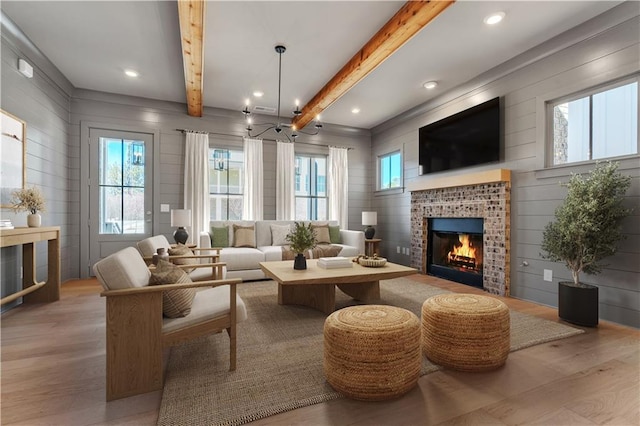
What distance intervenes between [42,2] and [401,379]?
4259mm

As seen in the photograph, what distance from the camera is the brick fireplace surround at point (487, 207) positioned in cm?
374

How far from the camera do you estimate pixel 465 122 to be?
4371 millimetres

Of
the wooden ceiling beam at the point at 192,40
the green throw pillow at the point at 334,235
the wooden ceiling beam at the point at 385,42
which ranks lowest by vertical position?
the green throw pillow at the point at 334,235

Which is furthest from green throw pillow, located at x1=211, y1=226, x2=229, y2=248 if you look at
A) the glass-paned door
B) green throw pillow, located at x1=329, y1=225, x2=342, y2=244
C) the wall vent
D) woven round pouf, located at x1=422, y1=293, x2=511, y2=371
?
woven round pouf, located at x1=422, y1=293, x2=511, y2=371

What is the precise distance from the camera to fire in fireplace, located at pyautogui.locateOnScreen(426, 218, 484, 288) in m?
4.28

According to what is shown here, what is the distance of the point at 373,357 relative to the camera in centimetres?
158

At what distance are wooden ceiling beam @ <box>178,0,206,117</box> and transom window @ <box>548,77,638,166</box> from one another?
3.77 meters

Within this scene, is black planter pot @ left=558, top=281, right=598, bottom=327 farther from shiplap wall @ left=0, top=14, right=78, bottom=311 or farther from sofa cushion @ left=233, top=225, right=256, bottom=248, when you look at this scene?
shiplap wall @ left=0, top=14, right=78, bottom=311

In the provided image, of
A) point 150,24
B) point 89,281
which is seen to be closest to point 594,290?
point 150,24

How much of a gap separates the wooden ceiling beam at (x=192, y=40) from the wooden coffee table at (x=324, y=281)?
236 centimetres

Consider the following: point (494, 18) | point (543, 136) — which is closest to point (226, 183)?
point (494, 18)

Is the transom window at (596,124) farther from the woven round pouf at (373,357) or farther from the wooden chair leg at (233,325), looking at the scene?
the wooden chair leg at (233,325)

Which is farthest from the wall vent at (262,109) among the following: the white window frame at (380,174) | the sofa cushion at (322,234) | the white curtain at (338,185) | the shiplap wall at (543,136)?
the shiplap wall at (543,136)

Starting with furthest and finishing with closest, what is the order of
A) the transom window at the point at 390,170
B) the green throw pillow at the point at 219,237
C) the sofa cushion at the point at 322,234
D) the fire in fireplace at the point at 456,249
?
the transom window at the point at 390,170, the sofa cushion at the point at 322,234, the green throw pillow at the point at 219,237, the fire in fireplace at the point at 456,249
